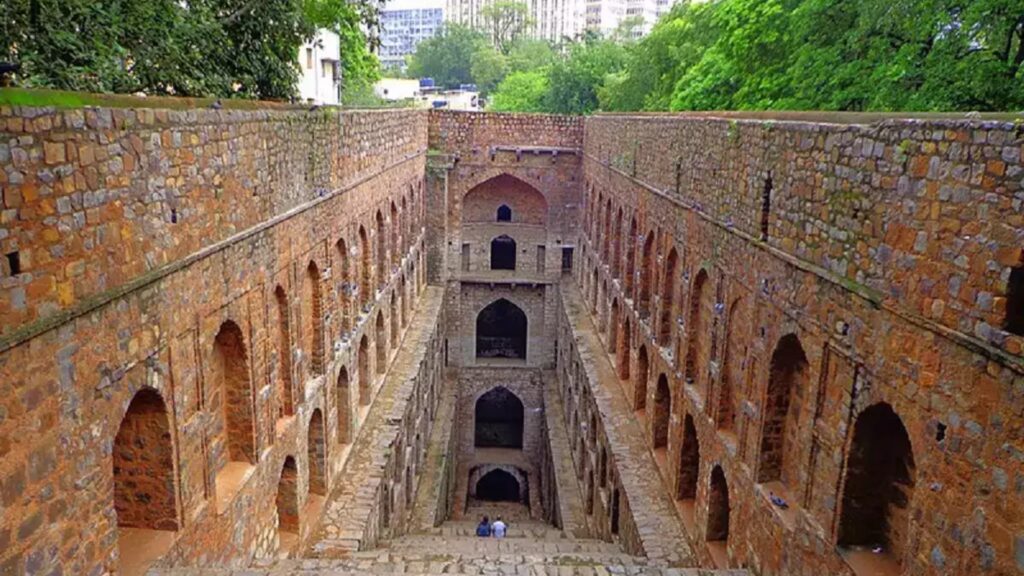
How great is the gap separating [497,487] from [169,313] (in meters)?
21.4

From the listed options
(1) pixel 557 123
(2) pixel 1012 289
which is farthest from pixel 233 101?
(1) pixel 557 123

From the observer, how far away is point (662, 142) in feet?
44.5

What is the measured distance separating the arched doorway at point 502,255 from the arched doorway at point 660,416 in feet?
49.2

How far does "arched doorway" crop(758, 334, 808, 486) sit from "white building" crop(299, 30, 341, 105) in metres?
24.7

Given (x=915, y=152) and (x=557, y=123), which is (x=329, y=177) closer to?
(x=915, y=152)

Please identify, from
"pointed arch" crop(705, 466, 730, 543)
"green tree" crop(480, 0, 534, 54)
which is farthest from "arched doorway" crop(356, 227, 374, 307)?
"green tree" crop(480, 0, 534, 54)

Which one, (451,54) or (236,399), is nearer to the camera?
(236,399)

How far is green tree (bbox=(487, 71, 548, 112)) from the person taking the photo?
4202 cm

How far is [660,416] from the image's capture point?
539 inches

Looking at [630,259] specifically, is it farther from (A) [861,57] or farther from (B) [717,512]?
(B) [717,512]

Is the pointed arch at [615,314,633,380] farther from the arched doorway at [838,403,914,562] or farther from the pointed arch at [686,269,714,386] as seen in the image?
the arched doorway at [838,403,914,562]

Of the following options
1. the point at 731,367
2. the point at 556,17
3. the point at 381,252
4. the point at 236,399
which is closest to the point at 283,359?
the point at 236,399

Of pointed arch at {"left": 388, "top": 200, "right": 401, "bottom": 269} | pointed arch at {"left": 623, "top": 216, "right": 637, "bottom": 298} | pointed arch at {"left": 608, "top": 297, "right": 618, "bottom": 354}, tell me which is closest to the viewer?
pointed arch at {"left": 623, "top": 216, "right": 637, "bottom": 298}

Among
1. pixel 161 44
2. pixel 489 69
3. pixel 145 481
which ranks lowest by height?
pixel 145 481
